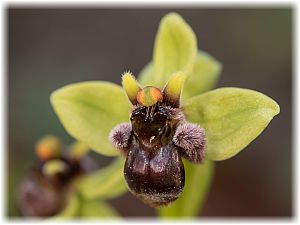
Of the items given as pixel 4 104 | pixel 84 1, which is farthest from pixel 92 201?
pixel 84 1

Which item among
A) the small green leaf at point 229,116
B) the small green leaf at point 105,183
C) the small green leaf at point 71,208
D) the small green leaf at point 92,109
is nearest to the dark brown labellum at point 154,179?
the small green leaf at point 229,116

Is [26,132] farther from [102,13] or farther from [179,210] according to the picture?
[179,210]

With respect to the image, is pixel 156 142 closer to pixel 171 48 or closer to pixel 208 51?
pixel 171 48

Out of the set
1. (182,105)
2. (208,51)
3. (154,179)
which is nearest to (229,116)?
(182,105)

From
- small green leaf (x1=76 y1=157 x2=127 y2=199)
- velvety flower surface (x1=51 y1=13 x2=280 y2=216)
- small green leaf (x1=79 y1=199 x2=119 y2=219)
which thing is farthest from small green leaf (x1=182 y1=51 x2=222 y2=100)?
small green leaf (x1=79 y1=199 x2=119 y2=219)

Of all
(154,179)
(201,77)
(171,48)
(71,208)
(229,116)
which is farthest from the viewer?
(71,208)

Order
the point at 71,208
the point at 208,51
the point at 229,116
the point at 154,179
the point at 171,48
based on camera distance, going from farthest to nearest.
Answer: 1. the point at 208,51
2. the point at 71,208
3. the point at 171,48
4. the point at 229,116
5. the point at 154,179

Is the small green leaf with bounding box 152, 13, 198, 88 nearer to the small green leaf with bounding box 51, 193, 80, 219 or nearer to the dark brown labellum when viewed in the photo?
the dark brown labellum
